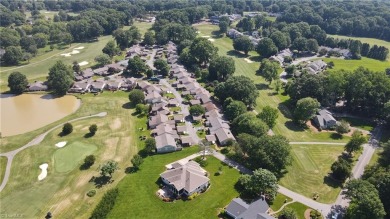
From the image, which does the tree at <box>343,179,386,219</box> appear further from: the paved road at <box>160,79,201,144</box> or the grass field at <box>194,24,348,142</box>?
the paved road at <box>160,79,201,144</box>

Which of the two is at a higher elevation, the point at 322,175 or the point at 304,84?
the point at 304,84

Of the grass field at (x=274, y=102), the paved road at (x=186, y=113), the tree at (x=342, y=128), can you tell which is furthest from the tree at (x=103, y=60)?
the tree at (x=342, y=128)

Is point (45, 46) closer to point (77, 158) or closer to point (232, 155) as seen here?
point (77, 158)

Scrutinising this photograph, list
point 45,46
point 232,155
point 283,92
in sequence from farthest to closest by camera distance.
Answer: point 45,46 < point 283,92 < point 232,155

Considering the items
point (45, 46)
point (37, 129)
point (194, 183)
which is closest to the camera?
point (194, 183)

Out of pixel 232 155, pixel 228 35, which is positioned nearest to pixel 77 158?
pixel 232 155

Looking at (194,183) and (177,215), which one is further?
(194,183)

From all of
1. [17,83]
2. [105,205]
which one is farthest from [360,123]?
[17,83]
